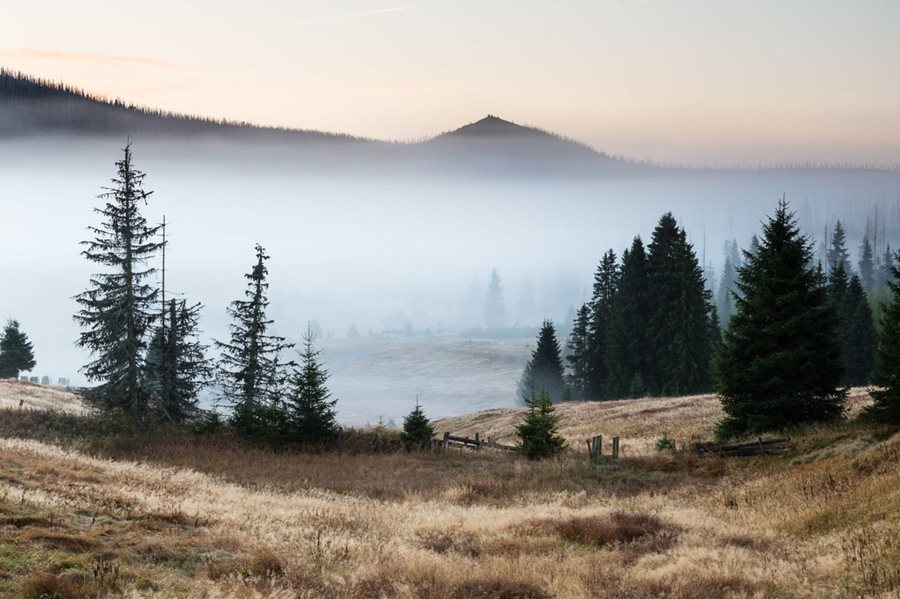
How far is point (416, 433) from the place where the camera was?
122 feet

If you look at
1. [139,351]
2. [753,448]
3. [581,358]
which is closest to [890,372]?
[753,448]

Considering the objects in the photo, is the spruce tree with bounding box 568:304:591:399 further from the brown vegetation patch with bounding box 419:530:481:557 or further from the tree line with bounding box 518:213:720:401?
the brown vegetation patch with bounding box 419:530:481:557

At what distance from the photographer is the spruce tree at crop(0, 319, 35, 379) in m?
86.4

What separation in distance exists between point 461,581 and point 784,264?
2385 centimetres

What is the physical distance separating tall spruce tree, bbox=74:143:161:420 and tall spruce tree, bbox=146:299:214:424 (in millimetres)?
1244

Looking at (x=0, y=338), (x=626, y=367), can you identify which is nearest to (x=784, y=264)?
(x=626, y=367)

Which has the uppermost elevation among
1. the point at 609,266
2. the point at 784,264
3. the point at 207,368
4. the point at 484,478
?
the point at 609,266

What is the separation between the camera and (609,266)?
3499 inches

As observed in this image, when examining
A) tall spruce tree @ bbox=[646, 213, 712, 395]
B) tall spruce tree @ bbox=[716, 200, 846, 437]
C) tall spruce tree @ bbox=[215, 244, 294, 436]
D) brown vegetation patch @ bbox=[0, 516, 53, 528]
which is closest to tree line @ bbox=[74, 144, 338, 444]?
tall spruce tree @ bbox=[215, 244, 294, 436]

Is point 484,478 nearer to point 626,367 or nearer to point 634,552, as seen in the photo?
point 634,552

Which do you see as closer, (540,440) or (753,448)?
(753,448)

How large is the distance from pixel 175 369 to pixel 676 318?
149 feet

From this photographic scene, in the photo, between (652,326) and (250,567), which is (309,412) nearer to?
(250,567)

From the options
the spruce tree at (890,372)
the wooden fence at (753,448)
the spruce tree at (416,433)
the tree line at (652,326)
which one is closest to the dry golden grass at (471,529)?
the wooden fence at (753,448)
